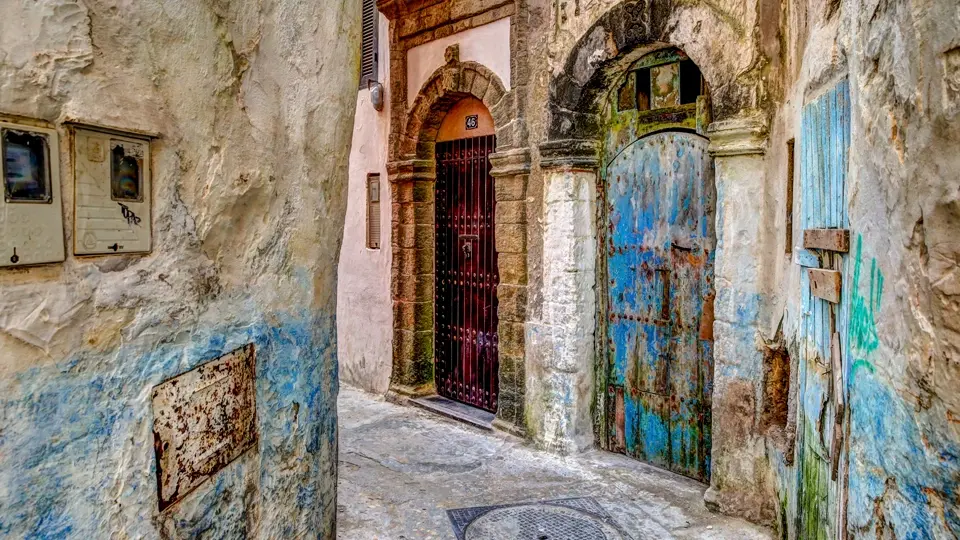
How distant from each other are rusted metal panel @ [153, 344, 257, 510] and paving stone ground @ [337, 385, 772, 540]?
189cm

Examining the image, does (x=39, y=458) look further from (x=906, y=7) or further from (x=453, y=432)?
(x=453, y=432)

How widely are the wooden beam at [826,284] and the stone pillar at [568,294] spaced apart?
229 cm

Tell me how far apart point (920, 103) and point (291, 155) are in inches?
75.8

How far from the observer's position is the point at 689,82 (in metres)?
4.48

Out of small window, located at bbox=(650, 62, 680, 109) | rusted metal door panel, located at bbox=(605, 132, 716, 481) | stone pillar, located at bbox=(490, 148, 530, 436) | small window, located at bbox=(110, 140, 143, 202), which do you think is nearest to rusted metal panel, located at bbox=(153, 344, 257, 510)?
small window, located at bbox=(110, 140, 143, 202)

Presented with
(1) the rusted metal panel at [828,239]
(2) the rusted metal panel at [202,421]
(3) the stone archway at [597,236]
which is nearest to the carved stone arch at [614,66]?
(3) the stone archway at [597,236]

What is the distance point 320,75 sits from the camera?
2484 millimetres

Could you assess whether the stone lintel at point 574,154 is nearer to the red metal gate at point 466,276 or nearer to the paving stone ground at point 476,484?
the red metal gate at point 466,276

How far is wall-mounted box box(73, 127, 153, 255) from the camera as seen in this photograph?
159 cm

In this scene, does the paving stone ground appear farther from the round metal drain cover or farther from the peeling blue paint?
the peeling blue paint

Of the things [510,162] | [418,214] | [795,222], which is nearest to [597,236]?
[510,162]

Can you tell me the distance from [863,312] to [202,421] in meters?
2.08

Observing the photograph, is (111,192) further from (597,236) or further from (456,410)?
(456,410)

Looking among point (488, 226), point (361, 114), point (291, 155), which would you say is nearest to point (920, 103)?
point (291, 155)
